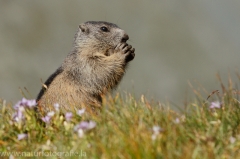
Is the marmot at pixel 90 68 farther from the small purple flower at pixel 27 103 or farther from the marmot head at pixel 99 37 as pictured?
the small purple flower at pixel 27 103

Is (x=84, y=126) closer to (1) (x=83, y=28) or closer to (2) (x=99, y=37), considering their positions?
(2) (x=99, y=37)

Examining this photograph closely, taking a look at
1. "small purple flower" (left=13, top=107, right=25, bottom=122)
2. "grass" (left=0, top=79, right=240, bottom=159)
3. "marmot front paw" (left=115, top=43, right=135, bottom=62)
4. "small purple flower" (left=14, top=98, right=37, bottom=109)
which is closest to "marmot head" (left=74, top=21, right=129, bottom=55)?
"marmot front paw" (left=115, top=43, right=135, bottom=62)

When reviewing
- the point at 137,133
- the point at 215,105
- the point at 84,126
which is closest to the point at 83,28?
the point at 215,105

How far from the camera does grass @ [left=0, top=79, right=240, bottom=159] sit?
4.18 metres

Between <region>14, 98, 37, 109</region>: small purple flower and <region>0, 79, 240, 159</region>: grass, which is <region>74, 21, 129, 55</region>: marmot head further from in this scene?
<region>14, 98, 37, 109</region>: small purple flower

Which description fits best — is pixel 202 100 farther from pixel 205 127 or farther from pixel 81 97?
pixel 81 97

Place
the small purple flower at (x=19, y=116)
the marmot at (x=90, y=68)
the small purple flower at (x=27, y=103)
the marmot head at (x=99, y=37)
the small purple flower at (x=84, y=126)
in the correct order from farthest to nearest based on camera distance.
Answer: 1. the marmot head at (x=99, y=37)
2. the marmot at (x=90, y=68)
3. the small purple flower at (x=27, y=103)
4. the small purple flower at (x=19, y=116)
5. the small purple flower at (x=84, y=126)

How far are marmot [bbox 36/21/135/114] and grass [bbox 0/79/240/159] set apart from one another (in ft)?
5.29

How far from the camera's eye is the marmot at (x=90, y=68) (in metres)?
7.89

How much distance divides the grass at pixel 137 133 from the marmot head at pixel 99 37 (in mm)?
2705

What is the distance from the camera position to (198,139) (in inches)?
176

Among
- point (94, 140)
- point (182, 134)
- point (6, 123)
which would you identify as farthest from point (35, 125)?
point (182, 134)

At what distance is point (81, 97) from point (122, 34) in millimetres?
1560

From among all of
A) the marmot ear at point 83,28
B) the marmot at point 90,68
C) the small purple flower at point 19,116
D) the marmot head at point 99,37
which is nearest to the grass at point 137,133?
the small purple flower at point 19,116
